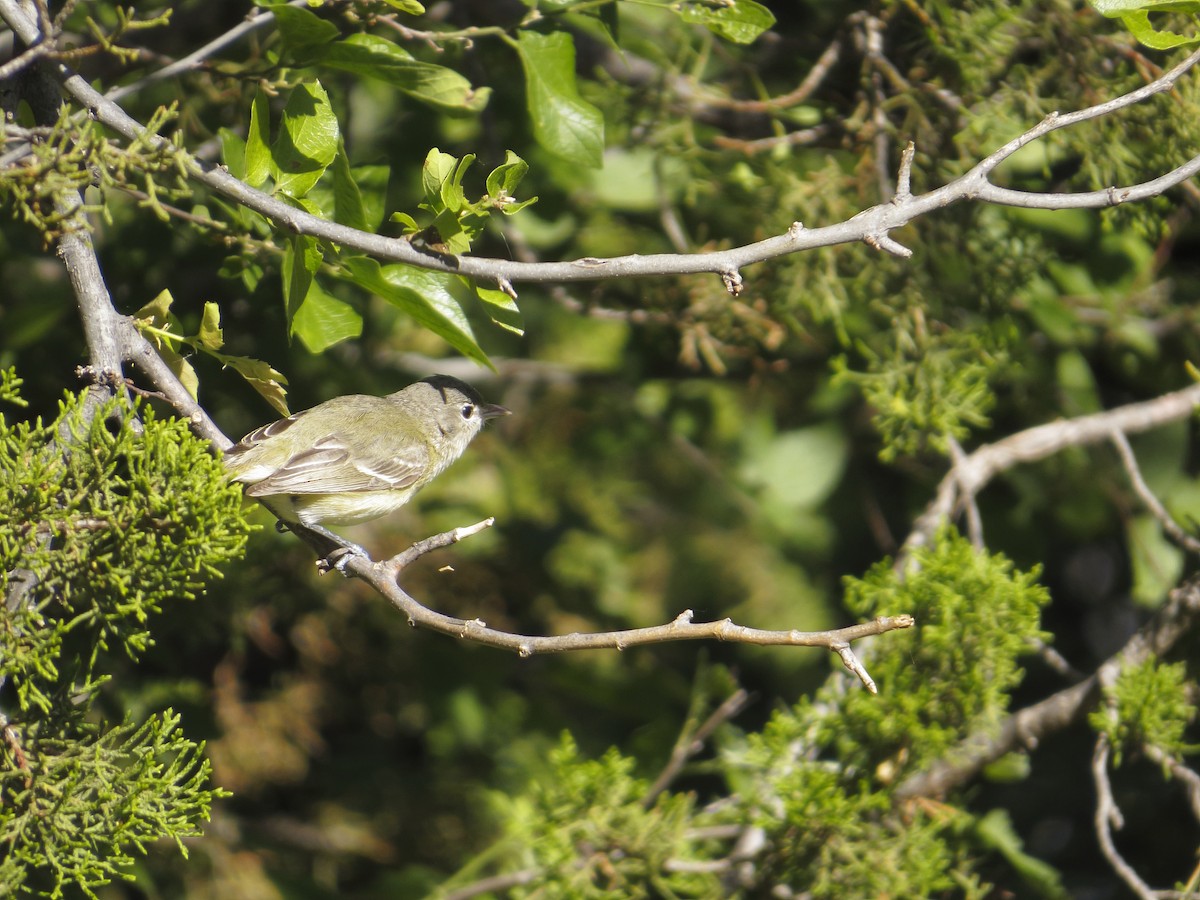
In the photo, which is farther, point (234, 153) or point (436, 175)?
point (234, 153)

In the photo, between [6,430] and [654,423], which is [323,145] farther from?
[654,423]

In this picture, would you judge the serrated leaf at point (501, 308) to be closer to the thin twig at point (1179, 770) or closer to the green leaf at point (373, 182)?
the green leaf at point (373, 182)

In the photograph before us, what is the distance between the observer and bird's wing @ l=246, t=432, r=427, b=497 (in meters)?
3.13

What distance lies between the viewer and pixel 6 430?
1.74 metres

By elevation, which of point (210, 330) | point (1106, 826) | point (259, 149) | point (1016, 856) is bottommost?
point (1016, 856)

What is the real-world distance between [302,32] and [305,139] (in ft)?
0.82

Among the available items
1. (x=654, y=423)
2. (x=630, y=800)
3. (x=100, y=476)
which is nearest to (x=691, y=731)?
(x=630, y=800)

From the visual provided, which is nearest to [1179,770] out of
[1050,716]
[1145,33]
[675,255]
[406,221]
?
[1050,716]

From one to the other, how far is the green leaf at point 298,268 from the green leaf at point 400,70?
1.52 ft

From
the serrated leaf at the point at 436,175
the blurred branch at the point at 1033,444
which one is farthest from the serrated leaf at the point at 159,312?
the blurred branch at the point at 1033,444

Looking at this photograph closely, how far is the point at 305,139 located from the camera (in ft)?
7.11

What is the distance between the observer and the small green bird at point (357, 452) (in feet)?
10.3

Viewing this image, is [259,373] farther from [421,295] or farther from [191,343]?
[421,295]

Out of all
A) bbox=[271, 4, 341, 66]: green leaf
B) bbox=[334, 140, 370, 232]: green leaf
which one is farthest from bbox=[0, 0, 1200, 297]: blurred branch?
bbox=[271, 4, 341, 66]: green leaf
